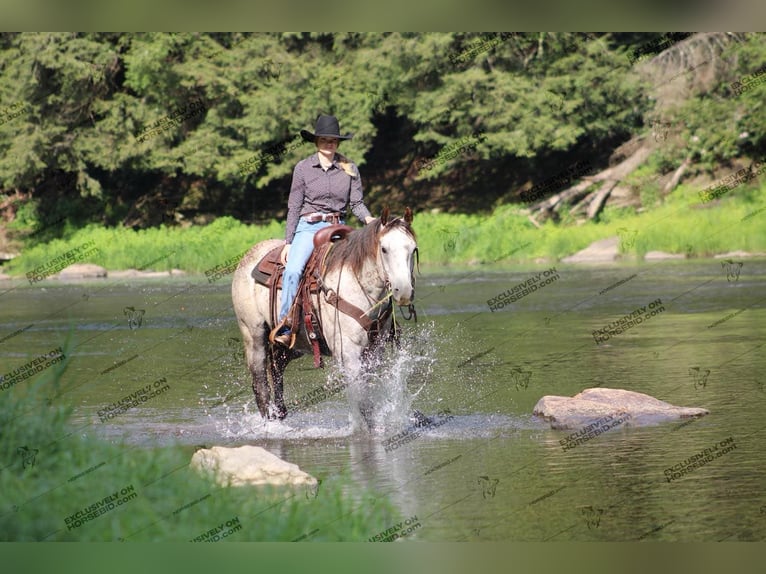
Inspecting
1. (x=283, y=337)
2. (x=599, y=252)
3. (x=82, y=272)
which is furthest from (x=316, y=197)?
(x=82, y=272)

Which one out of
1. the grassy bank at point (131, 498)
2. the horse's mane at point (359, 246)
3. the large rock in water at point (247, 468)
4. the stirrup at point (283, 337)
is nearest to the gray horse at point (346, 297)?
the horse's mane at point (359, 246)

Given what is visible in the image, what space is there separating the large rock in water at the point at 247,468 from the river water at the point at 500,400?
0.66 metres

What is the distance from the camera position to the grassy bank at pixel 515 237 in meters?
34.5

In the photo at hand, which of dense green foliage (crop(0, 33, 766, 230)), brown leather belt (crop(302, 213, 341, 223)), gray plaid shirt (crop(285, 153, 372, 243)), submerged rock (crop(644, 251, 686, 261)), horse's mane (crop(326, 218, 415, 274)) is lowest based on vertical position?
submerged rock (crop(644, 251, 686, 261))

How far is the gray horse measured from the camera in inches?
429

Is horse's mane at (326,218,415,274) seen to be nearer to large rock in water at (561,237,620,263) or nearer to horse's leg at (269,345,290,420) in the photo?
horse's leg at (269,345,290,420)

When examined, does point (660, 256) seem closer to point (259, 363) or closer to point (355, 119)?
point (355, 119)

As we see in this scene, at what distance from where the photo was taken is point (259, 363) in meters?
13.0

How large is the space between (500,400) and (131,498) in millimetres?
6120

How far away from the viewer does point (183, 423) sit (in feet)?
42.1

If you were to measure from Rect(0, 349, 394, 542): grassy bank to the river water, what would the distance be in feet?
1.60

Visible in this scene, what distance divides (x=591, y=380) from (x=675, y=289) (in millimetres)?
10986

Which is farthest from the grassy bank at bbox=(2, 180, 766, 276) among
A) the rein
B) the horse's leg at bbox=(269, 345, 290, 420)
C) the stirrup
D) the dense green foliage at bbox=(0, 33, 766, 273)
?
the rein

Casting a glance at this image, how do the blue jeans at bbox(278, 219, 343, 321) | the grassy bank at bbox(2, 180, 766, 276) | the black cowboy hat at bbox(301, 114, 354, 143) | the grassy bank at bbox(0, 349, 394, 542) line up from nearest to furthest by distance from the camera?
the grassy bank at bbox(0, 349, 394, 542)
the black cowboy hat at bbox(301, 114, 354, 143)
the blue jeans at bbox(278, 219, 343, 321)
the grassy bank at bbox(2, 180, 766, 276)
